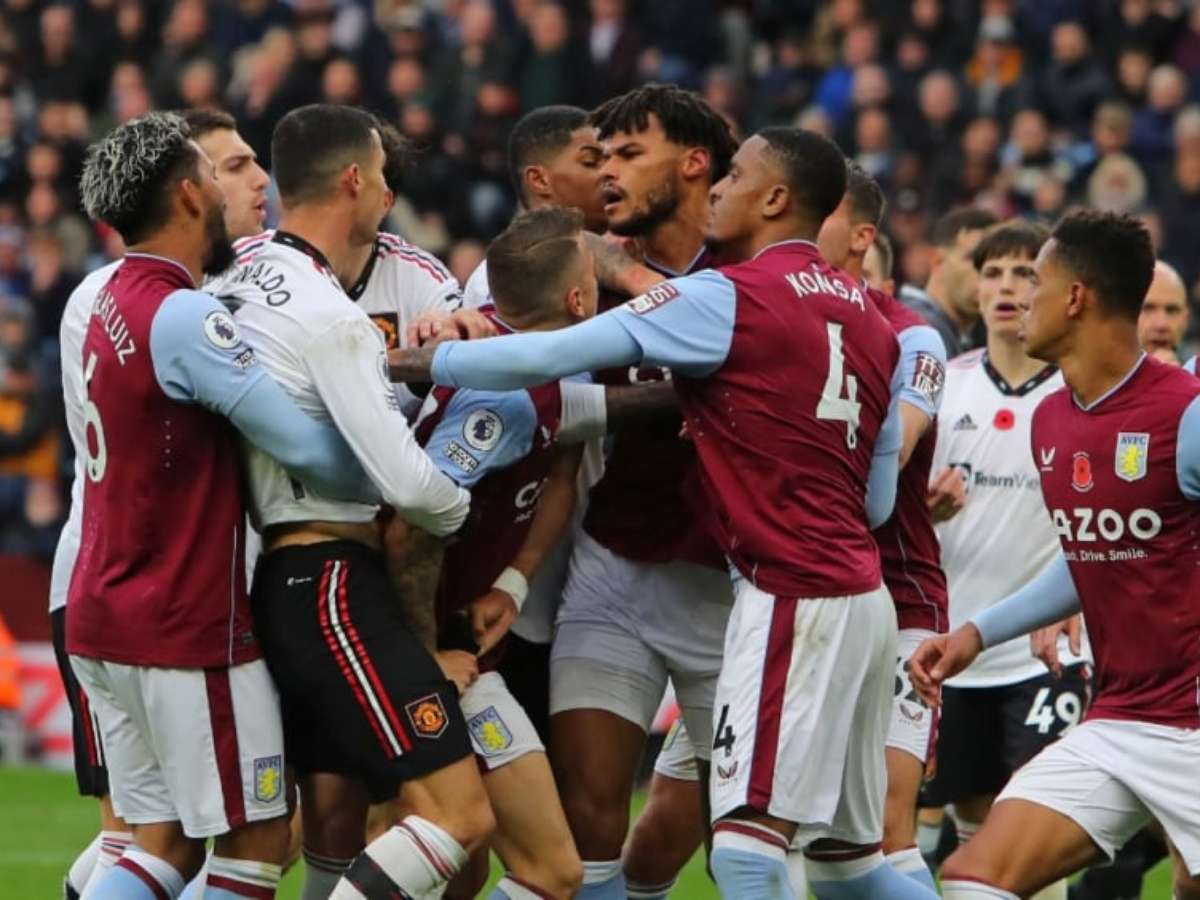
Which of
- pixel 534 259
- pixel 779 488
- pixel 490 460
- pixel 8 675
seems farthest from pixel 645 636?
pixel 8 675

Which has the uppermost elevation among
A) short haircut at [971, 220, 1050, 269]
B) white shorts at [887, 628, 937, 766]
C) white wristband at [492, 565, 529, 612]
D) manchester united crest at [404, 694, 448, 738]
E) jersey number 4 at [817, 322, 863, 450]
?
short haircut at [971, 220, 1050, 269]

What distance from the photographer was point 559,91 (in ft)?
58.1

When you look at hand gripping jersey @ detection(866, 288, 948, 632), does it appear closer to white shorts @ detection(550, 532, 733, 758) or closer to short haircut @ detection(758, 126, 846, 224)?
white shorts @ detection(550, 532, 733, 758)

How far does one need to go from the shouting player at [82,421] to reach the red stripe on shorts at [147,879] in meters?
0.24

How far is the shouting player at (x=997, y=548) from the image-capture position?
9.16 metres

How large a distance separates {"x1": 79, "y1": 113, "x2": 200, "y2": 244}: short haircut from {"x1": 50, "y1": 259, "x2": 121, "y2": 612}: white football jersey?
0.22m

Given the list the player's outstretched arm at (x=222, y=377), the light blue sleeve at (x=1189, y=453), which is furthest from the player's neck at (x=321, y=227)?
the light blue sleeve at (x=1189, y=453)

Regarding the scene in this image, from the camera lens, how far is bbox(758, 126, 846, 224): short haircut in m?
6.82

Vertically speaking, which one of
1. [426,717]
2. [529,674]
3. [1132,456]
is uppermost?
[1132,456]

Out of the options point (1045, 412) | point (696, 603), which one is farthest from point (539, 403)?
point (1045, 412)

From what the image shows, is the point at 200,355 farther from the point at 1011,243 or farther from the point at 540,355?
the point at 1011,243

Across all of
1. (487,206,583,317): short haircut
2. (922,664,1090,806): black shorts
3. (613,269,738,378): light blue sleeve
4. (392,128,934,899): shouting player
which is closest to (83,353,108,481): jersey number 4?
(392,128,934,899): shouting player

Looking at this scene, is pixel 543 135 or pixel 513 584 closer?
pixel 513 584

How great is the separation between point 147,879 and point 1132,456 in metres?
2.95
